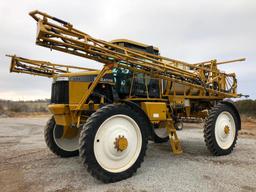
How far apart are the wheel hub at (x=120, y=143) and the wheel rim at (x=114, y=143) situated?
0.07 ft


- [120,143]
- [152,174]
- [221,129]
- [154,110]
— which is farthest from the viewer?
[221,129]

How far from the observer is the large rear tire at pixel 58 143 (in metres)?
6.00

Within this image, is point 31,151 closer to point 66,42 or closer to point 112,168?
point 112,168

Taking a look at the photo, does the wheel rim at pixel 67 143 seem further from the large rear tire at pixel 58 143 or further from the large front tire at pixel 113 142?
the large front tire at pixel 113 142

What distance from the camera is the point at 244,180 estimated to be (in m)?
4.29

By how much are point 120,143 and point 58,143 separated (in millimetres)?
2308

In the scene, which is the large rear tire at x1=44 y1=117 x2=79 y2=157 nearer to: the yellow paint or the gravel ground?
the gravel ground

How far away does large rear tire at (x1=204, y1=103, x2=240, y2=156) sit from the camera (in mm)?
6145

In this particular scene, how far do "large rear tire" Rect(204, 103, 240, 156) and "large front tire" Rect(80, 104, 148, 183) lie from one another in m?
2.16

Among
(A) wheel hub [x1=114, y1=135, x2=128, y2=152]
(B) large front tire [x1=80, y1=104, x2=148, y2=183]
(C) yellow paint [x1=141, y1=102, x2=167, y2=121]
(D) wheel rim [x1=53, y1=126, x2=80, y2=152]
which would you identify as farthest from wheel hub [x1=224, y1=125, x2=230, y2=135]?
(D) wheel rim [x1=53, y1=126, x2=80, y2=152]

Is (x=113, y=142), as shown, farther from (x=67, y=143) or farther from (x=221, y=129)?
(x=221, y=129)

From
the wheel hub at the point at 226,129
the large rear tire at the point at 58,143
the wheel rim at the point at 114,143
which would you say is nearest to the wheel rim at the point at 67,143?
the large rear tire at the point at 58,143

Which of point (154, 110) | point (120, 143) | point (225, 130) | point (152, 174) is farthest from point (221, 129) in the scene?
point (120, 143)

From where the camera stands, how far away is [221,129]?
6.48 m
